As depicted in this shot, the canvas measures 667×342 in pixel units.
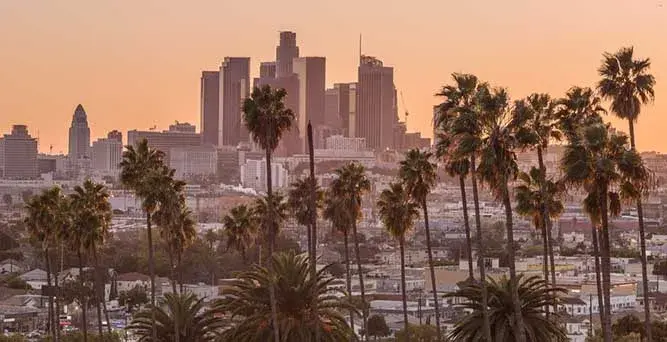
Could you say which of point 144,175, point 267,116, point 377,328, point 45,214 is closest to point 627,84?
point 267,116

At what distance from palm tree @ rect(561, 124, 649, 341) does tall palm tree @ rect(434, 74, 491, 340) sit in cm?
228

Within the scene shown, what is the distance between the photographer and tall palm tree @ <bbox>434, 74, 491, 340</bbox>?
35812 mm

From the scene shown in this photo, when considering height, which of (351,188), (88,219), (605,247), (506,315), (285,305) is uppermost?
(351,188)

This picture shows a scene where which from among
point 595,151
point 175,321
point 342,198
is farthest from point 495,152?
point 342,198

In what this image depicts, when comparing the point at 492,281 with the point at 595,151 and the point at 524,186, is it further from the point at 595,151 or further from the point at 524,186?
the point at 524,186

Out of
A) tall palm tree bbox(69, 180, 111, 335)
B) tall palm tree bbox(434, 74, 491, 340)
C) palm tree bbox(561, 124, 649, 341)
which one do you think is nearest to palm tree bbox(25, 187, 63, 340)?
tall palm tree bbox(69, 180, 111, 335)

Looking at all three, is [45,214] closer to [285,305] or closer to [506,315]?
[285,305]

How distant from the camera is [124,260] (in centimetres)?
16862

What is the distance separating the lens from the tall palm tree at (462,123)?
117ft

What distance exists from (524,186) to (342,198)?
1220 cm

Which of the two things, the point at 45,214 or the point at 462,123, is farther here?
the point at 45,214

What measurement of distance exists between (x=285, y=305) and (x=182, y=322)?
5.25 m

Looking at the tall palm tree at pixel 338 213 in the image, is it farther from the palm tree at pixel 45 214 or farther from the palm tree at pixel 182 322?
the palm tree at pixel 182 322

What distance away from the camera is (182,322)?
145ft
